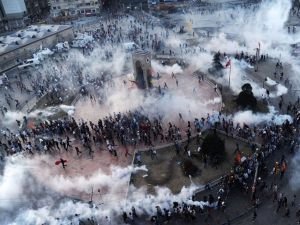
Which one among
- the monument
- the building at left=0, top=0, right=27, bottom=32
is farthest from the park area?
the building at left=0, top=0, right=27, bottom=32

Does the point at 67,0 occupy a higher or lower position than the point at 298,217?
higher

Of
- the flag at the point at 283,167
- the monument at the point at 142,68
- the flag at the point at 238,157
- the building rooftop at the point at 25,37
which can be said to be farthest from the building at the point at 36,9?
the flag at the point at 283,167

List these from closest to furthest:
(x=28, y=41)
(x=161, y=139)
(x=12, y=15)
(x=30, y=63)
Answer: (x=161, y=139)
(x=30, y=63)
(x=28, y=41)
(x=12, y=15)

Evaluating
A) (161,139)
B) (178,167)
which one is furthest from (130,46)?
(178,167)

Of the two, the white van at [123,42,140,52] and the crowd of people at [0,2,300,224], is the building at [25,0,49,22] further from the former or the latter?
the crowd of people at [0,2,300,224]

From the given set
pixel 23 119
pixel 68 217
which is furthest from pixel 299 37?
pixel 68 217

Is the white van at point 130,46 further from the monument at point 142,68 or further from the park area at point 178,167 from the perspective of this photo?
the park area at point 178,167

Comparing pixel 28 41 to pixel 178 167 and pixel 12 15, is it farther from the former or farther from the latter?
pixel 178 167

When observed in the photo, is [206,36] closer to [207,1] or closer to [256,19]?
[256,19]
